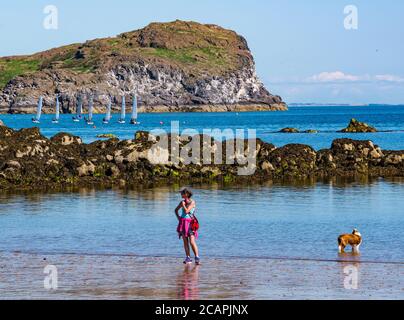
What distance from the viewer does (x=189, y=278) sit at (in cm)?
2006

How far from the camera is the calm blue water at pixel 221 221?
25.1 meters

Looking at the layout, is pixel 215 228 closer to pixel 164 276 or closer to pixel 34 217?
pixel 34 217

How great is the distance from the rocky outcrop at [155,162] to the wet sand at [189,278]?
20350 mm

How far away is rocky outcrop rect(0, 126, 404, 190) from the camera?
44281mm

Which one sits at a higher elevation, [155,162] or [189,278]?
[155,162]

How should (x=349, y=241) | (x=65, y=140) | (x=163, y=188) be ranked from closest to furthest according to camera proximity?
1. (x=349, y=241)
2. (x=163, y=188)
3. (x=65, y=140)

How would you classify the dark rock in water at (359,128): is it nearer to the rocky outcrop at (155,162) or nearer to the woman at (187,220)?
the rocky outcrop at (155,162)

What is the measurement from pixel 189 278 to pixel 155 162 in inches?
1068

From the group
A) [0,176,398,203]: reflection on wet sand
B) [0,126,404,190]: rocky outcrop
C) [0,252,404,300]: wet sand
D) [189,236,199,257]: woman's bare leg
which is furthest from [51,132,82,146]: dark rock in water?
[189,236,199,257]: woman's bare leg

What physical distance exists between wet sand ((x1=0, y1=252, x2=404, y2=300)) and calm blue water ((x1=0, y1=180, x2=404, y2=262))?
1.57 metres

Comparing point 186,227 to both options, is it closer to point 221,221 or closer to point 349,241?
point 349,241

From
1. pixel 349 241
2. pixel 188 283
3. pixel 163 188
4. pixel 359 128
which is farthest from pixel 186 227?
pixel 359 128

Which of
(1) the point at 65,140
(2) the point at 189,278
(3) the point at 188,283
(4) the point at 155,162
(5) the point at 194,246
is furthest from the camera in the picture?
(1) the point at 65,140
